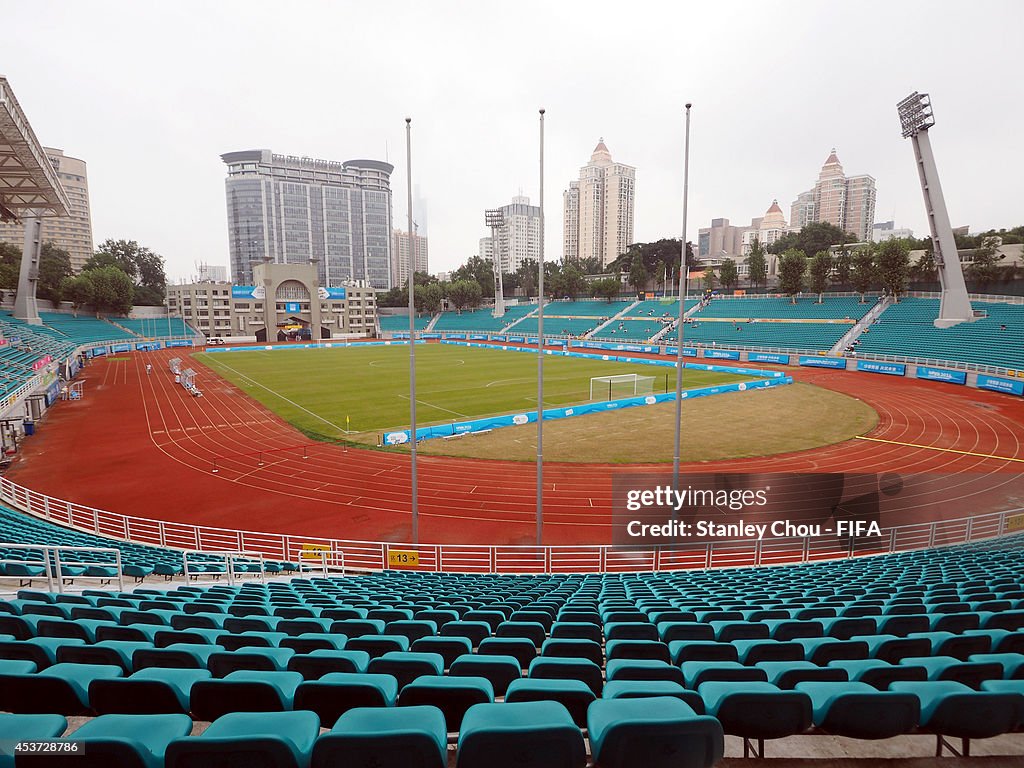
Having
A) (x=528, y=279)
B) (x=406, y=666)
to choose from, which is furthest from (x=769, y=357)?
(x=528, y=279)

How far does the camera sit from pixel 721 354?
69938mm

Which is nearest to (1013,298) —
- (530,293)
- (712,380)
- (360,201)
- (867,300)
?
(867,300)

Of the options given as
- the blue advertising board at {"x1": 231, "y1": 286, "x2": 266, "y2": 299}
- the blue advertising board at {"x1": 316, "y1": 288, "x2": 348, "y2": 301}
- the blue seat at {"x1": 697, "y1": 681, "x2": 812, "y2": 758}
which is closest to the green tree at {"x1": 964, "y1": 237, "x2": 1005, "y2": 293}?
the blue seat at {"x1": 697, "y1": 681, "x2": 812, "y2": 758}

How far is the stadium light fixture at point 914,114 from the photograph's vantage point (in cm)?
4597

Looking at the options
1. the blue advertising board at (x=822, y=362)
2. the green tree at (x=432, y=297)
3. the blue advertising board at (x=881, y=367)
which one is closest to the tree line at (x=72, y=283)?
the green tree at (x=432, y=297)

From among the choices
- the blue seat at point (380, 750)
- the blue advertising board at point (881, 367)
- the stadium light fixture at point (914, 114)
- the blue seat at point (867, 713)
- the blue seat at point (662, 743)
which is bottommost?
the blue advertising board at point (881, 367)

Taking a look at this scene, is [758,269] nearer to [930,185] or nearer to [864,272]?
[864,272]

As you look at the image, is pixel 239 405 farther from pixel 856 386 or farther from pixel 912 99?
pixel 912 99

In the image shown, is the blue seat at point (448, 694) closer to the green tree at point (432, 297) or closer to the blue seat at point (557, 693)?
the blue seat at point (557, 693)

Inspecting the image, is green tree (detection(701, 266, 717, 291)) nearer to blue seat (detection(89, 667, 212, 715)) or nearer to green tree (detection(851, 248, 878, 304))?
green tree (detection(851, 248, 878, 304))

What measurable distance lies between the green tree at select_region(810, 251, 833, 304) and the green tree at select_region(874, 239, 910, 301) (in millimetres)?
7589

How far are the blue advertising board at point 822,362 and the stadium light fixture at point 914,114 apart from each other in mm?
22550

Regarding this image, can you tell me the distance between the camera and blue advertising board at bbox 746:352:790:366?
63031 millimetres

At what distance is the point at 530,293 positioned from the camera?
140 meters
